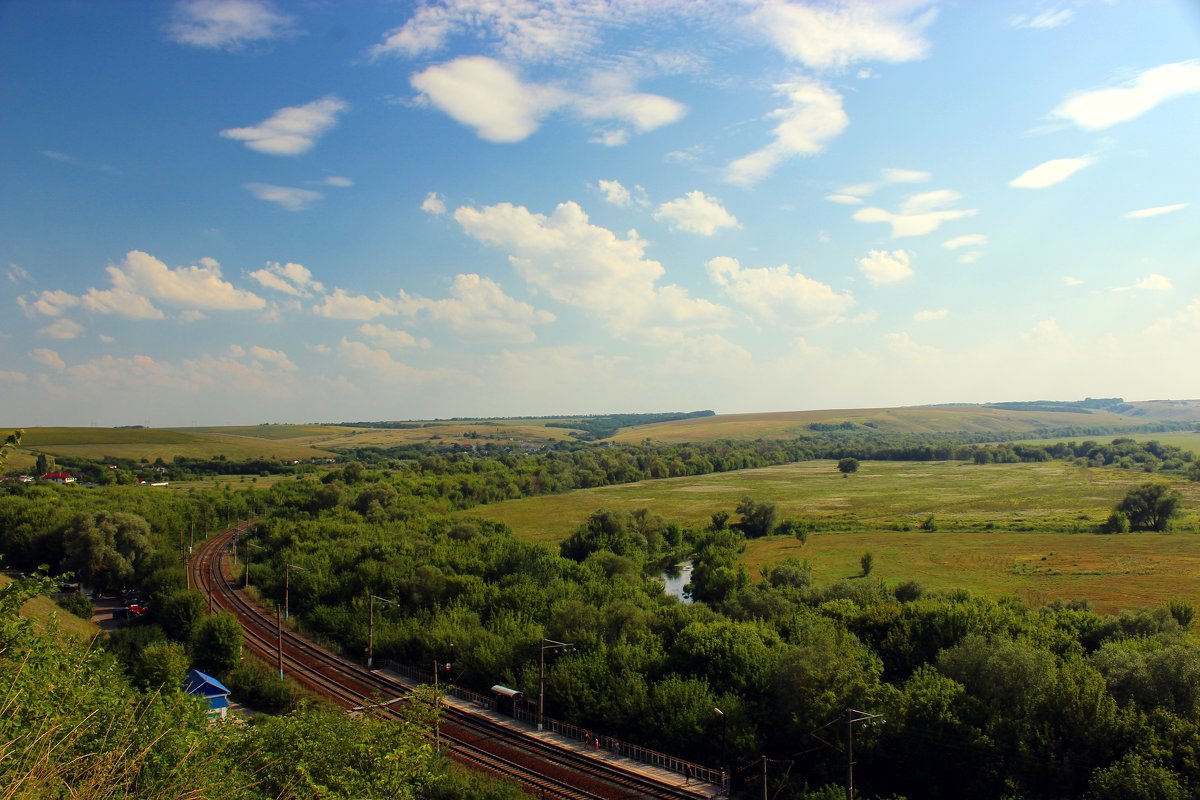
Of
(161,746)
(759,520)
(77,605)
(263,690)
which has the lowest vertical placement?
(759,520)

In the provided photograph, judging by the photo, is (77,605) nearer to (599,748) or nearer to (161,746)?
(599,748)

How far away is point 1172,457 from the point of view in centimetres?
14675

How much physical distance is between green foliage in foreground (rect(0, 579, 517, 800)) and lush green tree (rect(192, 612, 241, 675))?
672 inches

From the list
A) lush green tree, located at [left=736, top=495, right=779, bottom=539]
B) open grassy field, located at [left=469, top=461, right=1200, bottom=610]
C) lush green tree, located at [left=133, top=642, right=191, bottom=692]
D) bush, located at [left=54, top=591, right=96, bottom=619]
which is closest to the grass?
bush, located at [left=54, top=591, right=96, bottom=619]

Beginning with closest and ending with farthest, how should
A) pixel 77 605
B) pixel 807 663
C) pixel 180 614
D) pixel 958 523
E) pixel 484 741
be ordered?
1. pixel 807 663
2. pixel 484 741
3. pixel 180 614
4. pixel 77 605
5. pixel 958 523

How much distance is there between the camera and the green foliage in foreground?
11.4 m

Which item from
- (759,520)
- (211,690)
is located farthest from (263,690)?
(759,520)

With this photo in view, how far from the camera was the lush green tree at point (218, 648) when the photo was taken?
129 feet

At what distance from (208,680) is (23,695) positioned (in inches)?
858

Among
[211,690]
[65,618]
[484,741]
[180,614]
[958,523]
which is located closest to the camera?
[484,741]

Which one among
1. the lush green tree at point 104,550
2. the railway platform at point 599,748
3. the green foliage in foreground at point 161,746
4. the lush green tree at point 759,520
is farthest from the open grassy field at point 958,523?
the green foliage in foreground at point 161,746

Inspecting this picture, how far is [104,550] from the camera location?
195 ft

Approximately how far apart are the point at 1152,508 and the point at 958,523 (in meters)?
20.3

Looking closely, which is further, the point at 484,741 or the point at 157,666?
the point at 157,666
